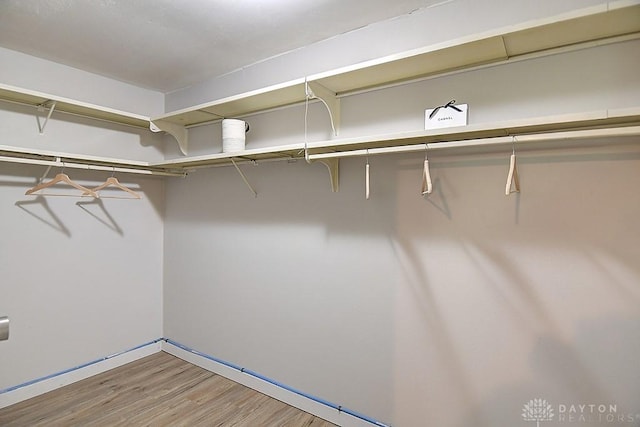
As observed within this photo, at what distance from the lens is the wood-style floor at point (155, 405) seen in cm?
217

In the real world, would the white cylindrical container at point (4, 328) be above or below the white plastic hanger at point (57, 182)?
below

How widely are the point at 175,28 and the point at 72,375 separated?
2496 millimetres

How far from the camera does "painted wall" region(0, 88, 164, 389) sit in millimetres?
2328

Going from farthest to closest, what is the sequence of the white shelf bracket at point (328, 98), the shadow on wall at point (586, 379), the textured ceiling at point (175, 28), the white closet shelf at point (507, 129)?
the white shelf bracket at point (328, 98) < the textured ceiling at point (175, 28) < the shadow on wall at point (586, 379) < the white closet shelf at point (507, 129)

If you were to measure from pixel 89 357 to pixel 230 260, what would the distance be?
1.30 meters

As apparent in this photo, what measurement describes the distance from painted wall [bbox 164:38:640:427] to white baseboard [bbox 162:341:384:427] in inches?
3.0

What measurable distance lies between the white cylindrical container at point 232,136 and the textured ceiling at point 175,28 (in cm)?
47

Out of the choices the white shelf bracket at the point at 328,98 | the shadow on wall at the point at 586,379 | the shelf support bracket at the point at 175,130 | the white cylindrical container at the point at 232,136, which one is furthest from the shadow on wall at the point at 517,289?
the shelf support bracket at the point at 175,130

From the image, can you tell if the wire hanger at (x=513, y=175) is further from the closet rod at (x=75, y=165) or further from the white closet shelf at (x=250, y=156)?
the closet rod at (x=75, y=165)

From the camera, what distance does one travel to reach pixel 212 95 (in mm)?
2748

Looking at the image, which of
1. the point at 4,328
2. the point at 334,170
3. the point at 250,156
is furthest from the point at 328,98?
the point at 4,328

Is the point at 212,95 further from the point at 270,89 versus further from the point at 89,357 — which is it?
the point at 89,357

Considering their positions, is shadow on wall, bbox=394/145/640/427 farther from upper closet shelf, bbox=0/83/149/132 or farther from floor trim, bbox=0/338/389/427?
upper closet shelf, bbox=0/83/149/132

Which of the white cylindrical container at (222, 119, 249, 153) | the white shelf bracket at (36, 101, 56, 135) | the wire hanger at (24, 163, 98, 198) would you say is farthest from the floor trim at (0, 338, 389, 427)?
the white shelf bracket at (36, 101, 56, 135)
